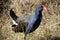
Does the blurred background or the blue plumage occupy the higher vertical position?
the blue plumage

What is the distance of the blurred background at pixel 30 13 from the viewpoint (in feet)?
13.8

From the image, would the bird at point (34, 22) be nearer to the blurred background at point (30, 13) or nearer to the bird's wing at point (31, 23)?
the bird's wing at point (31, 23)

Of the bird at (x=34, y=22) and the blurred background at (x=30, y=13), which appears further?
the blurred background at (x=30, y=13)

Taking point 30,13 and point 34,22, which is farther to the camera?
point 30,13

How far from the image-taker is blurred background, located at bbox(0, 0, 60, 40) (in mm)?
4219

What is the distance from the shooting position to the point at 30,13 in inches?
186

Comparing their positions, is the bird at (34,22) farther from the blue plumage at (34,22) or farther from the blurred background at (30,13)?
the blurred background at (30,13)

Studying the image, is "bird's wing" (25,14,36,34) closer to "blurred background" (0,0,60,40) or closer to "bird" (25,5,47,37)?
"bird" (25,5,47,37)

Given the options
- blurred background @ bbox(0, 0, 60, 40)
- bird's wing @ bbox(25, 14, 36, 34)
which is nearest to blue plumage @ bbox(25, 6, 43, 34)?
bird's wing @ bbox(25, 14, 36, 34)

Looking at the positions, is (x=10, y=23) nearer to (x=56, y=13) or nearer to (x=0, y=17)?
(x=0, y=17)

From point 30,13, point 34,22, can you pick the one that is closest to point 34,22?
point 34,22

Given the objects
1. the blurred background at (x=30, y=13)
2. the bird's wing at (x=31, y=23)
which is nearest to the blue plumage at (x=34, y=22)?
the bird's wing at (x=31, y=23)

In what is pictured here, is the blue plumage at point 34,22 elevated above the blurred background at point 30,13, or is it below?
above

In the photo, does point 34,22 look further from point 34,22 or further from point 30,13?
point 30,13
